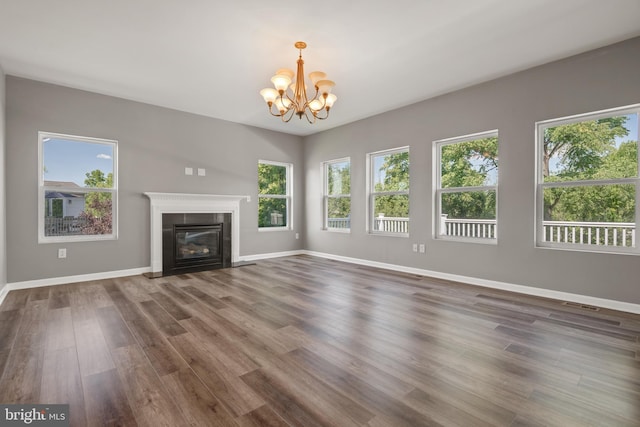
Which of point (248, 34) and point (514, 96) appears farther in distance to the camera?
point (514, 96)

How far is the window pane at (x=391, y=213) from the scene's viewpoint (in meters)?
5.23

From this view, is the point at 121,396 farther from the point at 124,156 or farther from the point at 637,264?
the point at 637,264

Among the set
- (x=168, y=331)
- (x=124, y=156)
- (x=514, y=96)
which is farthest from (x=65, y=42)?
(x=514, y=96)

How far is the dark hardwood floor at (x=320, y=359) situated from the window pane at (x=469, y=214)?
1.02 metres

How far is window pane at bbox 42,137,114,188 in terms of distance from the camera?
4273 millimetres

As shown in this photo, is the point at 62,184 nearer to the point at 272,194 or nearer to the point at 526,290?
the point at 272,194

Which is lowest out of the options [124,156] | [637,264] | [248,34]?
[637,264]

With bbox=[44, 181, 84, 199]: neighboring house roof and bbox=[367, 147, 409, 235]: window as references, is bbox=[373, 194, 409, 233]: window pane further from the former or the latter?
bbox=[44, 181, 84, 199]: neighboring house roof

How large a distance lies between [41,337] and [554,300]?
5033mm

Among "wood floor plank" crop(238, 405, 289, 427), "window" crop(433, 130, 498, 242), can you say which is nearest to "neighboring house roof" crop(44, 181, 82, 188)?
"wood floor plank" crop(238, 405, 289, 427)

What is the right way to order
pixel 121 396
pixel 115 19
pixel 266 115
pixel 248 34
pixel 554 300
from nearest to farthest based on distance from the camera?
pixel 121 396 → pixel 115 19 → pixel 248 34 → pixel 554 300 → pixel 266 115

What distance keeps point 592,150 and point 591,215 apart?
73 cm

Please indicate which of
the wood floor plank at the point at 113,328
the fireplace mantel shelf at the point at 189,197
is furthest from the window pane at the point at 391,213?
the wood floor plank at the point at 113,328

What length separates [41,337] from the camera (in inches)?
98.4
